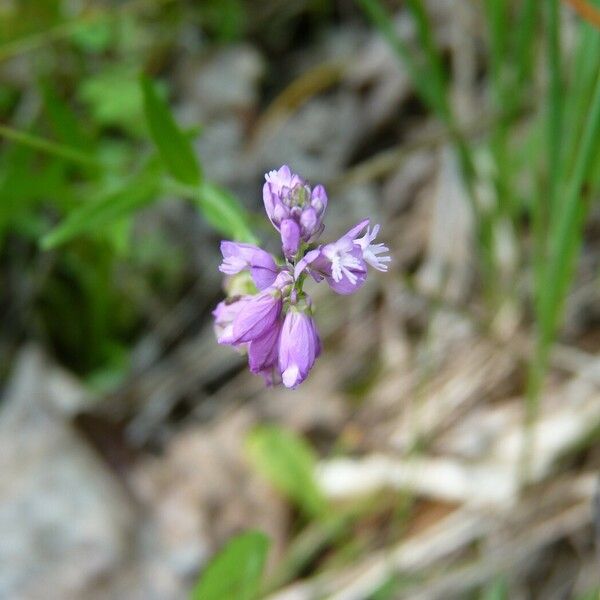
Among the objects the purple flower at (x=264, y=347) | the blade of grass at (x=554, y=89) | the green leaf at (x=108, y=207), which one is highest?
the green leaf at (x=108, y=207)

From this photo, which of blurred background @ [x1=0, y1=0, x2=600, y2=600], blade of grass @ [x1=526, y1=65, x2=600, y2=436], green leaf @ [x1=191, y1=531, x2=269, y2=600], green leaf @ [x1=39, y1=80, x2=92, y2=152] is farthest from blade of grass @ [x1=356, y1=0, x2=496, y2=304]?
green leaf @ [x1=191, y1=531, x2=269, y2=600]

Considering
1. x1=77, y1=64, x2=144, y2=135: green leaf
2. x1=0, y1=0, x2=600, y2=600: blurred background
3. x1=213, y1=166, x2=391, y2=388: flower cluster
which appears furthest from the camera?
x1=77, y1=64, x2=144, y2=135: green leaf

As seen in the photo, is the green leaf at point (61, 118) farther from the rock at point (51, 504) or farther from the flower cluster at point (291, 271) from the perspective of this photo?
the flower cluster at point (291, 271)

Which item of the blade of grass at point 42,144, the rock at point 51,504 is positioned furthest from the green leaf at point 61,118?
the rock at point 51,504

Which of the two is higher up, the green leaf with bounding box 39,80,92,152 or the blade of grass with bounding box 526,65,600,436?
the green leaf with bounding box 39,80,92,152

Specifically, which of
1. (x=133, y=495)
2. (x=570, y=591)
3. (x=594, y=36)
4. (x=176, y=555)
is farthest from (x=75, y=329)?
(x=594, y=36)

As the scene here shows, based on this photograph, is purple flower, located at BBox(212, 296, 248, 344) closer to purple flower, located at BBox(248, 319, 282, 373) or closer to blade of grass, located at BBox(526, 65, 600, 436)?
purple flower, located at BBox(248, 319, 282, 373)

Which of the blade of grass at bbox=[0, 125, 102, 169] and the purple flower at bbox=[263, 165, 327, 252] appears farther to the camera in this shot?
the blade of grass at bbox=[0, 125, 102, 169]

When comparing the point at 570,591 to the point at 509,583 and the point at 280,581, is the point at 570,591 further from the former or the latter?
the point at 280,581
